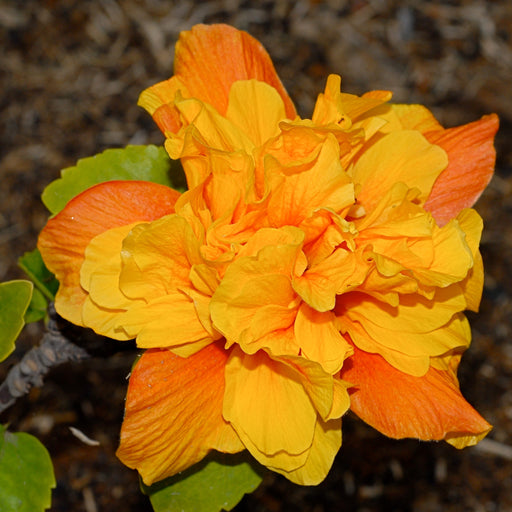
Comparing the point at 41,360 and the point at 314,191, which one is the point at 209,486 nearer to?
the point at 41,360

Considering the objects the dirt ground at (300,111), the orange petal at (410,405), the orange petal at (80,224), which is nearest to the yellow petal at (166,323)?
the orange petal at (80,224)

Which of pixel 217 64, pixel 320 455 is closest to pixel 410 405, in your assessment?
pixel 320 455

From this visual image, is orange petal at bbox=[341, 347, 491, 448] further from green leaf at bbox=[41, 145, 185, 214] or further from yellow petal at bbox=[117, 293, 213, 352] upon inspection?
green leaf at bbox=[41, 145, 185, 214]

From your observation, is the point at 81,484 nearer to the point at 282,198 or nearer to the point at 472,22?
the point at 282,198

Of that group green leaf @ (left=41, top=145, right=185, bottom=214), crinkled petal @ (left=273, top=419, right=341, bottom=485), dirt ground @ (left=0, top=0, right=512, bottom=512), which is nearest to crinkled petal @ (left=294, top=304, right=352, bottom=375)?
crinkled petal @ (left=273, top=419, right=341, bottom=485)

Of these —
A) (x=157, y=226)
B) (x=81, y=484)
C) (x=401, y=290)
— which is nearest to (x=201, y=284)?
(x=157, y=226)

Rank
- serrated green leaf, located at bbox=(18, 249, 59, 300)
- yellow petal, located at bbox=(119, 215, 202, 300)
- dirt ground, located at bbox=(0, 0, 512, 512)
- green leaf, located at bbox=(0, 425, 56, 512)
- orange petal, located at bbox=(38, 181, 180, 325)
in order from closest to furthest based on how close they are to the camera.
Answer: yellow petal, located at bbox=(119, 215, 202, 300), orange petal, located at bbox=(38, 181, 180, 325), green leaf, located at bbox=(0, 425, 56, 512), serrated green leaf, located at bbox=(18, 249, 59, 300), dirt ground, located at bbox=(0, 0, 512, 512)
